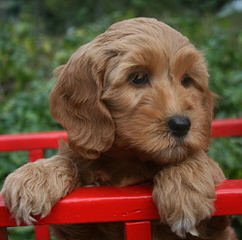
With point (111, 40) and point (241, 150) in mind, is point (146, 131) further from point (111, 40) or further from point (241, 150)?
point (241, 150)

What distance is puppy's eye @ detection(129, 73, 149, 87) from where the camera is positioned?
198 centimetres

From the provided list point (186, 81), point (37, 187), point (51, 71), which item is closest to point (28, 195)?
point (37, 187)

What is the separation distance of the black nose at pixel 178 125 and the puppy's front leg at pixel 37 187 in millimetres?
583

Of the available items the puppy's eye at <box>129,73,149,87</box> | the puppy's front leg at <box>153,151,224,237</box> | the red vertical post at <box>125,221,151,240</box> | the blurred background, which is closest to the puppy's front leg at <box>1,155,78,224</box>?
the red vertical post at <box>125,221,151,240</box>

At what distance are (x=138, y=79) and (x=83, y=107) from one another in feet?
1.04

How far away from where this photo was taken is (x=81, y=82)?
2.07m

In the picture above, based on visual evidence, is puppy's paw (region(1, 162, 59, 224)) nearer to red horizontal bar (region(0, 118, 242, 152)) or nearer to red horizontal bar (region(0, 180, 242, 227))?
red horizontal bar (region(0, 180, 242, 227))

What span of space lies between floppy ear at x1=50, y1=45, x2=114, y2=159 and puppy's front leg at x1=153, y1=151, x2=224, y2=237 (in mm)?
339

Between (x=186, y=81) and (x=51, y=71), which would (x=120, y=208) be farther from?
(x=51, y=71)

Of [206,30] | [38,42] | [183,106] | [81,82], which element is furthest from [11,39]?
[183,106]

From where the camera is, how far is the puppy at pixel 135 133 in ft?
5.78

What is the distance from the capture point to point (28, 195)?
5.84ft

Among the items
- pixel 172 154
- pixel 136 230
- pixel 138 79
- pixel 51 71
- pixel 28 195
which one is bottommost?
pixel 51 71

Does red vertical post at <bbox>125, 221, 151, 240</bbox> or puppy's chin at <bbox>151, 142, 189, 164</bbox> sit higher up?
puppy's chin at <bbox>151, 142, 189, 164</bbox>
